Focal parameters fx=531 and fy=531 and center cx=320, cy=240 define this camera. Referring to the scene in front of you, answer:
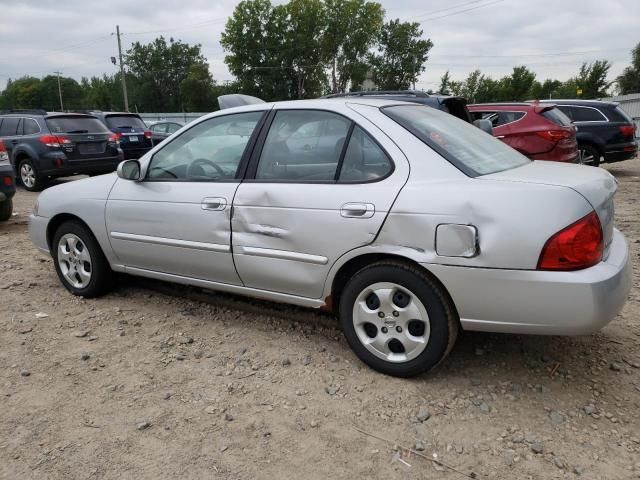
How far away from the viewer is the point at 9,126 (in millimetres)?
10836

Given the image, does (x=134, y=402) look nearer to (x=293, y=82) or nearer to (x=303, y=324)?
(x=303, y=324)

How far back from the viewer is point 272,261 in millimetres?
3205

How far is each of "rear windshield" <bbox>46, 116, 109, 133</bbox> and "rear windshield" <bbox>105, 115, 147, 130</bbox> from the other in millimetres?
2501

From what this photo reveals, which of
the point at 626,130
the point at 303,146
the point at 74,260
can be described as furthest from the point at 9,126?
the point at 626,130

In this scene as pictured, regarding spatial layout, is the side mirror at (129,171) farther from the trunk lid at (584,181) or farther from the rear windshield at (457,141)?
the trunk lid at (584,181)

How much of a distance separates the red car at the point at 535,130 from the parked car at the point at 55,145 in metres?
7.43

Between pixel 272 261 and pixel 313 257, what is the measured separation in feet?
1.00

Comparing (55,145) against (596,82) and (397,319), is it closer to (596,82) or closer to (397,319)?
(397,319)

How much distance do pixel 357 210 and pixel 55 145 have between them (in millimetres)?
9115

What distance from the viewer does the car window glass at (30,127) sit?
1038 centimetres

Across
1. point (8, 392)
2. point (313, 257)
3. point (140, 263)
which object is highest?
point (313, 257)

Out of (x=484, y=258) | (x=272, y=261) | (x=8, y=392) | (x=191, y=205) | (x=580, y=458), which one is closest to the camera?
(x=580, y=458)

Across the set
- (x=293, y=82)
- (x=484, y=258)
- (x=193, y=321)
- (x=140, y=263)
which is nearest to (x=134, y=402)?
(x=193, y=321)

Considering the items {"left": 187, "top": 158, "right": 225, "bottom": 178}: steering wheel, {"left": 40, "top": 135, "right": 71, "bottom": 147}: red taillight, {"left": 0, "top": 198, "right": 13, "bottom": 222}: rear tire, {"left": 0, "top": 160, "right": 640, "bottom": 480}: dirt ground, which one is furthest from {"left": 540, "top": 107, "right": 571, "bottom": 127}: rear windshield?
{"left": 40, "top": 135, "right": 71, "bottom": 147}: red taillight
